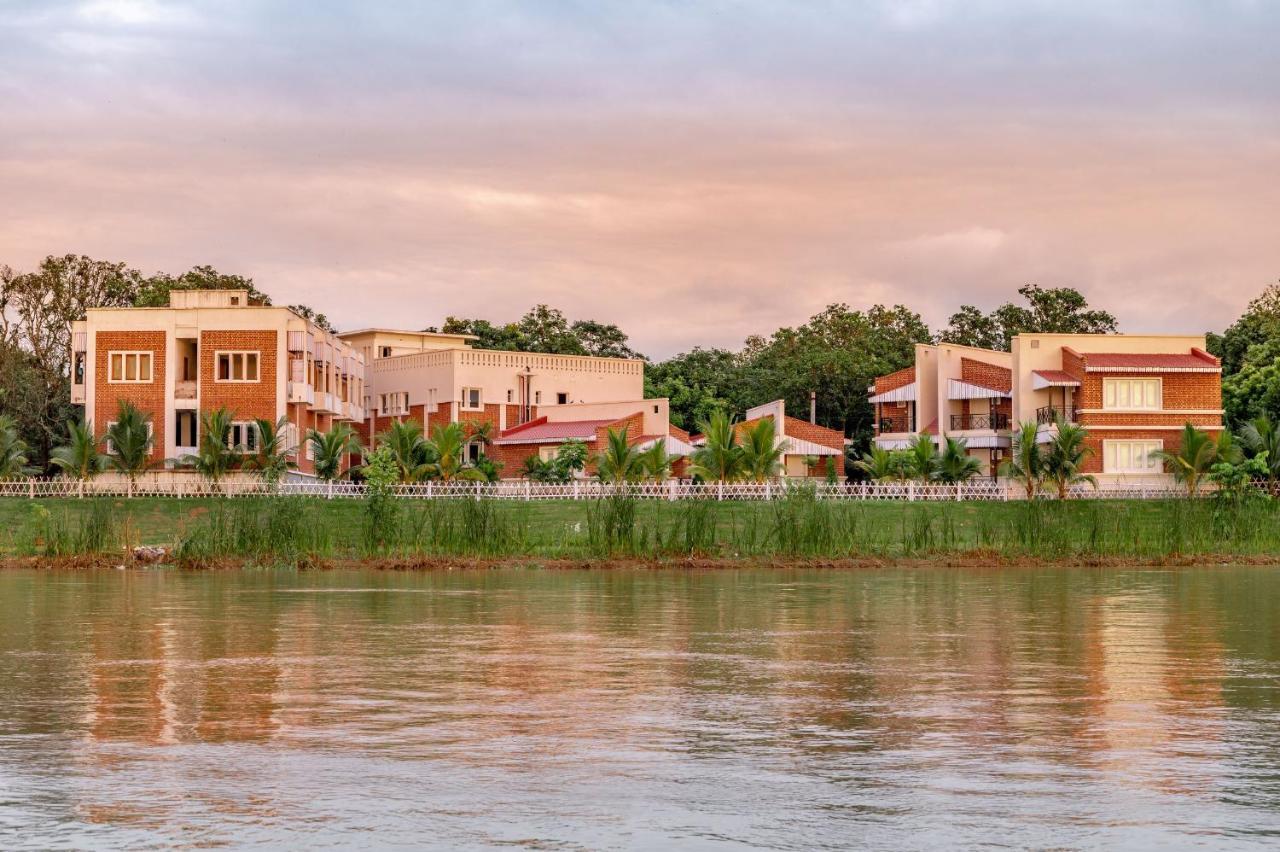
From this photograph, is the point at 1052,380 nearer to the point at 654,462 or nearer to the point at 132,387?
the point at 654,462

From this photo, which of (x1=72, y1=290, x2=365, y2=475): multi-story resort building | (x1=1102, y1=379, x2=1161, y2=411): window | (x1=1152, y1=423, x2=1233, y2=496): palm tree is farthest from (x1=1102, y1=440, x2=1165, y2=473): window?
(x1=72, y1=290, x2=365, y2=475): multi-story resort building

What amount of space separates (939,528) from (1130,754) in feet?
133

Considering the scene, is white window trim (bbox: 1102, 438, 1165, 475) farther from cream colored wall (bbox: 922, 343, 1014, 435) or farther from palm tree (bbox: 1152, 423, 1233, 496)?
cream colored wall (bbox: 922, 343, 1014, 435)

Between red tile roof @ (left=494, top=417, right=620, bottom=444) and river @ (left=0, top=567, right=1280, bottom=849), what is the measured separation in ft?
170

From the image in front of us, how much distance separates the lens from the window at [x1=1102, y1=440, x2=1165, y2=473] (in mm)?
66625

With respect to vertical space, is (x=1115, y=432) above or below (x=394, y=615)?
above

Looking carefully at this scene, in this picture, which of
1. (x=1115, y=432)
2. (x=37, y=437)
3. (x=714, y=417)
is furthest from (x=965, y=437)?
(x=37, y=437)

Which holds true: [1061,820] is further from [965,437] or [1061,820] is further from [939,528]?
[965,437]

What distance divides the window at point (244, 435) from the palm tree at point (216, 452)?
12.5 ft

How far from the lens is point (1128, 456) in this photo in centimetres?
6706

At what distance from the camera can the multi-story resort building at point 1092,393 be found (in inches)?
2640

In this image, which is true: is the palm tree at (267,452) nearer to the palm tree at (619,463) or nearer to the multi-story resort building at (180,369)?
the multi-story resort building at (180,369)

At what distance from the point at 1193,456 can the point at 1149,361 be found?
29.7ft

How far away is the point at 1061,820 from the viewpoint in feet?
27.2
